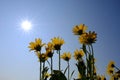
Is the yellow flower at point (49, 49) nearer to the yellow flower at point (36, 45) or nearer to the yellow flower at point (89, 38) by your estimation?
the yellow flower at point (36, 45)

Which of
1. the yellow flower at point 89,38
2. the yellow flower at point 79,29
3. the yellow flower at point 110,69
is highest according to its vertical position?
the yellow flower at point 79,29

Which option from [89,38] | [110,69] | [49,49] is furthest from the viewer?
[110,69]

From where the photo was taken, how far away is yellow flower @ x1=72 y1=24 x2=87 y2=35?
24.0 ft

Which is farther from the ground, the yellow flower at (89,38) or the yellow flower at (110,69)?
the yellow flower at (89,38)

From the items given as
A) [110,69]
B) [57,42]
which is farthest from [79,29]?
[110,69]

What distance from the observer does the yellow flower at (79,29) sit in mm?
7305

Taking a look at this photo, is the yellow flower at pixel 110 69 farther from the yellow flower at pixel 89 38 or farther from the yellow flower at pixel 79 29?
the yellow flower at pixel 89 38

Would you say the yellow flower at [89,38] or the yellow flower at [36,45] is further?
the yellow flower at [36,45]

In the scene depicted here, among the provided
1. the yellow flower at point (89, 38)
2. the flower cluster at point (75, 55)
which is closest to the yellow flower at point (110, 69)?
the flower cluster at point (75, 55)

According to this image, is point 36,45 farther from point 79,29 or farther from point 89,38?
point 89,38

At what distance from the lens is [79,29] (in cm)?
734

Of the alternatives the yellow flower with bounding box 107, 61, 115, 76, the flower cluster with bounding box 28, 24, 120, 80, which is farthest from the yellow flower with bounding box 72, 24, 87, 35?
the yellow flower with bounding box 107, 61, 115, 76

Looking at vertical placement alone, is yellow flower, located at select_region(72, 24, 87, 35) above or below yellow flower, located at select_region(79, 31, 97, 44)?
above

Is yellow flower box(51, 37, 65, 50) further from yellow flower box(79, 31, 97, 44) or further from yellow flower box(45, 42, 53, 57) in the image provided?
yellow flower box(79, 31, 97, 44)
